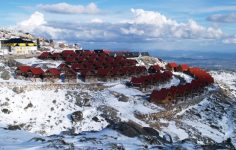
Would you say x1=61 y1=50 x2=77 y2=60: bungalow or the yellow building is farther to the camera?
the yellow building

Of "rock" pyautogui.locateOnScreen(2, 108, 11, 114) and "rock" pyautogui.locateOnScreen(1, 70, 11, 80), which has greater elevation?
"rock" pyautogui.locateOnScreen(1, 70, 11, 80)

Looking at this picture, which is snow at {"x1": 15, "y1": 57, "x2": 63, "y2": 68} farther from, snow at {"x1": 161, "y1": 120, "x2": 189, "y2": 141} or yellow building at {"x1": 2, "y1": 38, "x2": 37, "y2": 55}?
snow at {"x1": 161, "y1": 120, "x2": 189, "y2": 141}

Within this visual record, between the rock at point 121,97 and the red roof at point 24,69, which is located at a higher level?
the red roof at point 24,69

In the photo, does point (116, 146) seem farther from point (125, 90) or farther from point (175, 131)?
point (125, 90)

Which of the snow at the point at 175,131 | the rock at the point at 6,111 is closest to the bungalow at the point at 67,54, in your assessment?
the rock at the point at 6,111

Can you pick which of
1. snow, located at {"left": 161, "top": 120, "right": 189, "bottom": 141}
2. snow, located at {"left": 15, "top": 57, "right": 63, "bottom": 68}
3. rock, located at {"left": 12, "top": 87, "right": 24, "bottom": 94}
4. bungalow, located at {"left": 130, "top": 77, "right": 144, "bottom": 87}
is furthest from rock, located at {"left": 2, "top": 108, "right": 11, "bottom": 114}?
snow, located at {"left": 15, "top": 57, "right": 63, "bottom": 68}

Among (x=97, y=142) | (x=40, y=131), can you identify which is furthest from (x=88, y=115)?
(x=97, y=142)

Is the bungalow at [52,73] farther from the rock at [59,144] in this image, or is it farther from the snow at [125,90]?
the rock at [59,144]

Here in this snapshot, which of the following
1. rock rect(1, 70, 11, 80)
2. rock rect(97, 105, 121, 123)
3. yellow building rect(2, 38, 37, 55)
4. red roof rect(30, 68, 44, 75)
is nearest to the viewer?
rock rect(97, 105, 121, 123)
